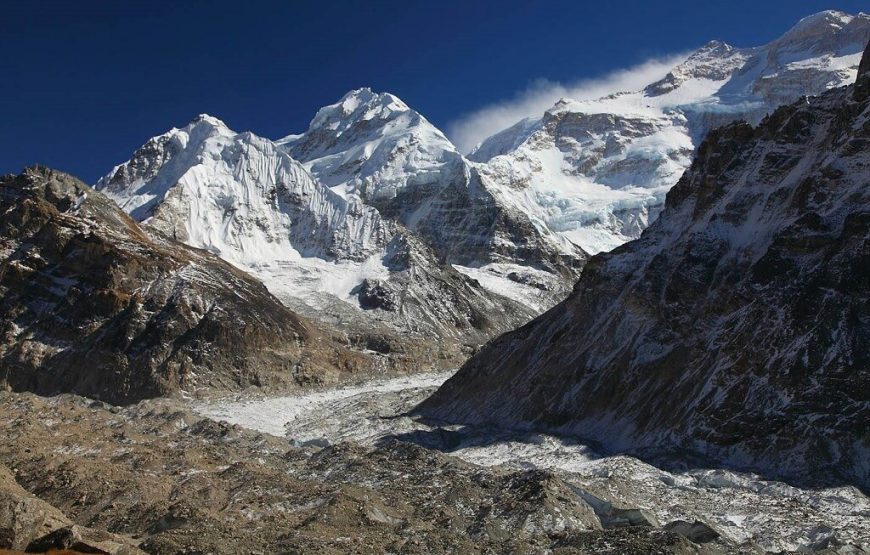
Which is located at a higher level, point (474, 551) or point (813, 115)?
point (813, 115)

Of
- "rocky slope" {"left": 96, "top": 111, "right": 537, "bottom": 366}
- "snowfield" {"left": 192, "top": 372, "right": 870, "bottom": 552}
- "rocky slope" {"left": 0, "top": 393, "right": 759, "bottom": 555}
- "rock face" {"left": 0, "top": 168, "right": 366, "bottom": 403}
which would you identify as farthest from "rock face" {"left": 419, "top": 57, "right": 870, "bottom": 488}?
"rocky slope" {"left": 96, "top": 111, "right": 537, "bottom": 366}

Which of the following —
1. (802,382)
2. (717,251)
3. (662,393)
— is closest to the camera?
(802,382)

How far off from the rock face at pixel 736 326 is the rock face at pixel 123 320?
42417 millimetres

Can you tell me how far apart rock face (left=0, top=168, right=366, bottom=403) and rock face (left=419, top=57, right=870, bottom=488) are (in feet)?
139

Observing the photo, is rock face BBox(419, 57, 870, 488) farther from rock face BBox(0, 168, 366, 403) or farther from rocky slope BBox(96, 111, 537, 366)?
rocky slope BBox(96, 111, 537, 366)

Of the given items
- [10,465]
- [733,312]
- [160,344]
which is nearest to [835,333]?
[733,312]

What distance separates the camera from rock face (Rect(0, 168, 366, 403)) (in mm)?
108750

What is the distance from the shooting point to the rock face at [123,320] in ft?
357

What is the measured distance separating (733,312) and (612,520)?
96.6 ft

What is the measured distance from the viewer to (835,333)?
51.5 metres

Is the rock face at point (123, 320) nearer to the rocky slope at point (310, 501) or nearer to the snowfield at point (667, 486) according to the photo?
the snowfield at point (667, 486)

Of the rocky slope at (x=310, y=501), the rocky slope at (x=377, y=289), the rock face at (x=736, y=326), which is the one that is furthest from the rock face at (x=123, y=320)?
the rocky slope at (x=310, y=501)

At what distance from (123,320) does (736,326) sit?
271ft

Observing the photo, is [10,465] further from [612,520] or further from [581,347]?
[581,347]
